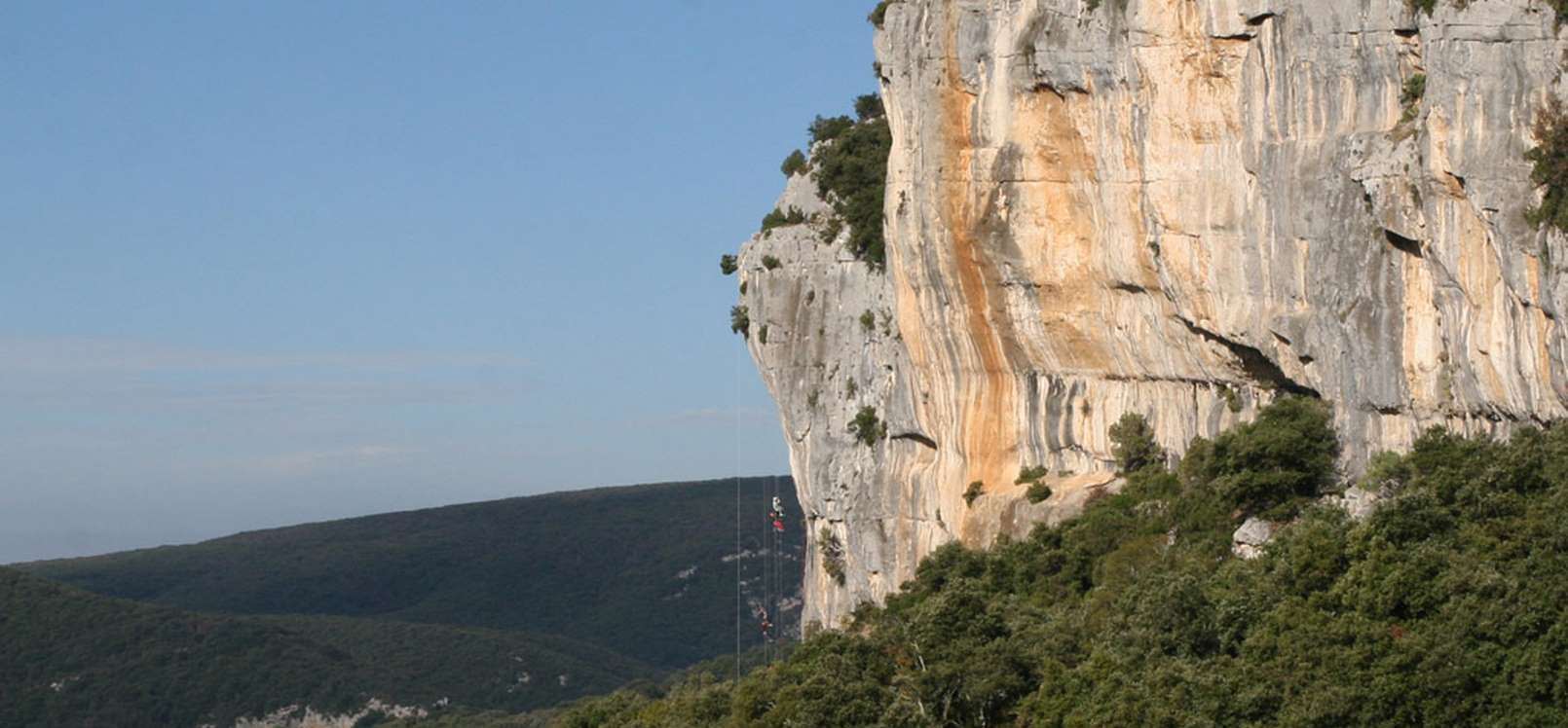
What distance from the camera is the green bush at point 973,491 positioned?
132ft

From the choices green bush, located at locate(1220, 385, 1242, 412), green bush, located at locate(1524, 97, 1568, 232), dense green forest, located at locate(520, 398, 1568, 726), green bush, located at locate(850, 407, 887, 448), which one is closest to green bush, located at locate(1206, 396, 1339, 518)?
dense green forest, located at locate(520, 398, 1568, 726)

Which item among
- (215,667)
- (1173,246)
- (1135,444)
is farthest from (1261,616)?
(215,667)

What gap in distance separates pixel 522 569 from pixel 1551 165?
99270mm

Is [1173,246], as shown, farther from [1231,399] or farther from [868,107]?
[868,107]

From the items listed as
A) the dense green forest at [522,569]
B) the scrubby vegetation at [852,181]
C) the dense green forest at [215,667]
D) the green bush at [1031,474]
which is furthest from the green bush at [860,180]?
the dense green forest at [522,569]

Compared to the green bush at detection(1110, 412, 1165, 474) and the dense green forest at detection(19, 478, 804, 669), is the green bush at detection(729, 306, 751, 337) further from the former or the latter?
the dense green forest at detection(19, 478, 804, 669)

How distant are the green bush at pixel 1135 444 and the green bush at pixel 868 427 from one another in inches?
397

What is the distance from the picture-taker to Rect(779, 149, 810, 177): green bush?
5209 centimetres

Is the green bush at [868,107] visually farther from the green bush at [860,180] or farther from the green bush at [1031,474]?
the green bush at [1031,474]

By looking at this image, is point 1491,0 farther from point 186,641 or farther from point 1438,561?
point 186,641


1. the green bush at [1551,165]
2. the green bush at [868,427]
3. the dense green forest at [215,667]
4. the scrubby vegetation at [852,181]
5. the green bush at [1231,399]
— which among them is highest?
the scrubby vegetation at [852,181]

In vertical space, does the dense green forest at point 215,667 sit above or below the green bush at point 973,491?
below

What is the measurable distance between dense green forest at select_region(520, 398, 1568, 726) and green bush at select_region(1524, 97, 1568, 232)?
2.41 m

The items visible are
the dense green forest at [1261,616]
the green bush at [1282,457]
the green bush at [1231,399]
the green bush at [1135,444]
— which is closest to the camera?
the dense green forest at [1261,616]
